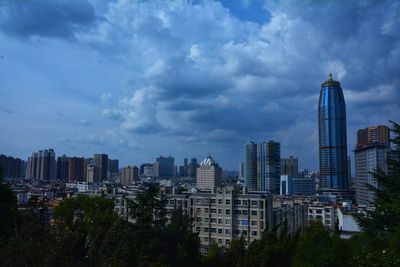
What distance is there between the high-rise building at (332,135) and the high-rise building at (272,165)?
12.7 metres

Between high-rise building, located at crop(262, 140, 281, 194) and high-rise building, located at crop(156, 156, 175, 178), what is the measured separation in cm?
7235

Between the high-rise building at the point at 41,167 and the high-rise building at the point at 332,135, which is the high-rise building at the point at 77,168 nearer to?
the high-rise building at the point at 41,167

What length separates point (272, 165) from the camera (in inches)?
4537

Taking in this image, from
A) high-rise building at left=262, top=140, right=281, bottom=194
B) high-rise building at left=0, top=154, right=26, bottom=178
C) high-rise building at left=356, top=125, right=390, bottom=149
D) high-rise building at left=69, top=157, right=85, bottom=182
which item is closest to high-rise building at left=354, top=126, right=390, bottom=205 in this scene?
high-rise building at left=356, top=125, right=390, bottom=149

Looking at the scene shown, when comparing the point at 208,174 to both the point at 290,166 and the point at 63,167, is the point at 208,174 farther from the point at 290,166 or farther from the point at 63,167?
the point at 290,166

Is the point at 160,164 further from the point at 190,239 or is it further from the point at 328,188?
the point at 190,239

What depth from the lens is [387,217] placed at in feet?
47.0

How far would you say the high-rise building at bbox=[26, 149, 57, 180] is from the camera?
4688 inches

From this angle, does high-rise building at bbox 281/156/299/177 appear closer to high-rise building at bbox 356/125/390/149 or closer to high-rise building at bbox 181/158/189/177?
high-rise building at bbox 356/125/390/149

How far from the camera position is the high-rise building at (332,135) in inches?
4272

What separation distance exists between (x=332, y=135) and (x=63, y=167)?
283 ft

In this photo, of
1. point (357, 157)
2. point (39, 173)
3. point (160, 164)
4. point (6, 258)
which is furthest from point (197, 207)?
point (160, 164)

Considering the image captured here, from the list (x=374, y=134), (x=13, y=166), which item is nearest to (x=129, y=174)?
(x=13, y=166)

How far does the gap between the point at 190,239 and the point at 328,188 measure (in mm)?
98583
